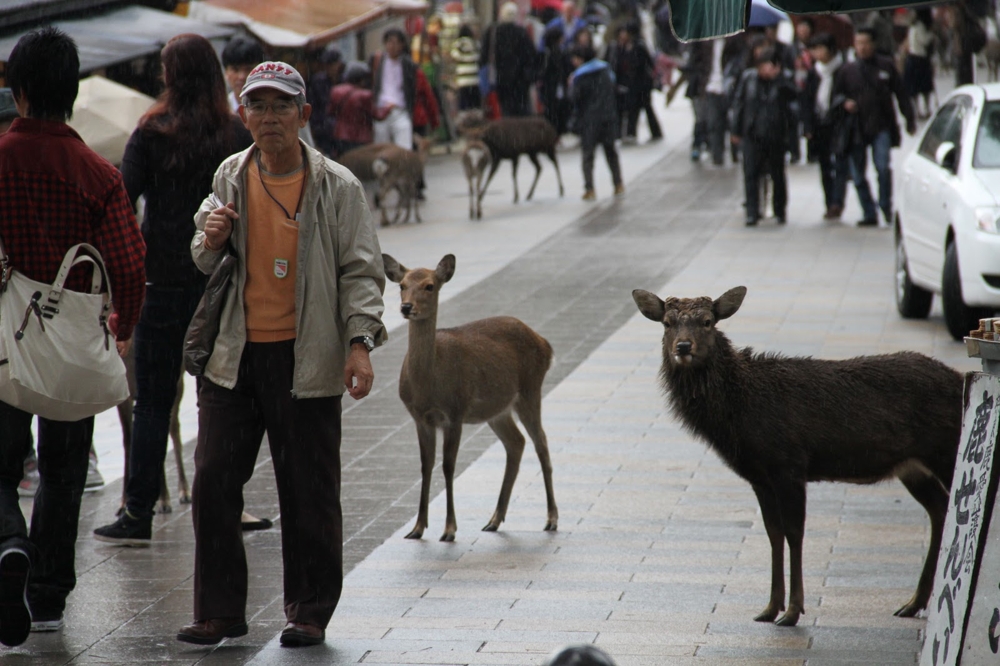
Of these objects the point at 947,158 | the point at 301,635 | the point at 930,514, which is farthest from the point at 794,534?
the point at 947,158

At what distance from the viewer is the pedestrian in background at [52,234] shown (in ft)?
17.9

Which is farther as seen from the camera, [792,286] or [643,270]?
[643,270]

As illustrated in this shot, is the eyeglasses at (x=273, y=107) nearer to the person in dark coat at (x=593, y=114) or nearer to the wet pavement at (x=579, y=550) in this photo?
the wet pavement at (x=579, y=550)

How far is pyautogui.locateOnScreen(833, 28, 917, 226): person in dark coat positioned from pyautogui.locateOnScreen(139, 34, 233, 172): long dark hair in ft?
41.5

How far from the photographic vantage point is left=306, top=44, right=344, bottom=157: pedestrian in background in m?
21.4

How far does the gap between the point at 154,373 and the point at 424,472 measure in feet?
4.42

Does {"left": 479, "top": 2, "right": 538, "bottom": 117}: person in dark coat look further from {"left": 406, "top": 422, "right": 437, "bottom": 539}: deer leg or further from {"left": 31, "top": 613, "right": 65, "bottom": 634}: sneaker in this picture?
{"left": 31, "top": 613, "right": 65, "bottom": 634}: sneaker

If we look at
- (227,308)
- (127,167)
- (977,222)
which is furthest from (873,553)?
(977,222)

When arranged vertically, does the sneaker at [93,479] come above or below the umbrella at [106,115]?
below

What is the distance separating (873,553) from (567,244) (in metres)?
11.4

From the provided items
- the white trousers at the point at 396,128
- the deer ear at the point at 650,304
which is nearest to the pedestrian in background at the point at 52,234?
the deer ear at the point at 650,304

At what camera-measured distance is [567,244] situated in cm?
1775

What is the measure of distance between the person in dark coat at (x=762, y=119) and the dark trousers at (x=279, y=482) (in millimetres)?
13476

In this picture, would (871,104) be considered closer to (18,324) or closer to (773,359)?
(773,359)
